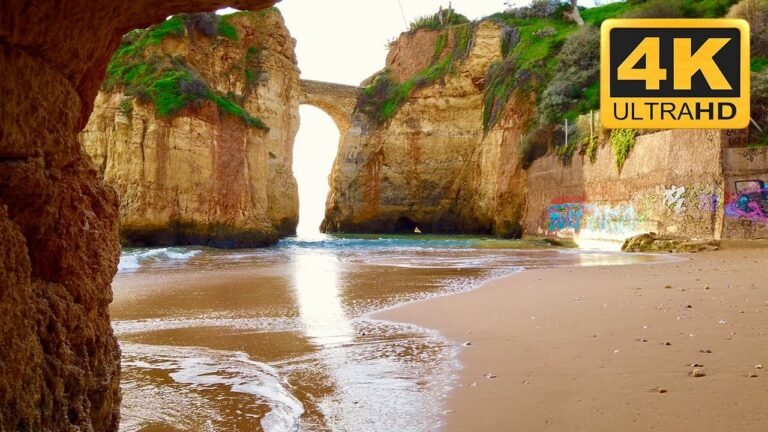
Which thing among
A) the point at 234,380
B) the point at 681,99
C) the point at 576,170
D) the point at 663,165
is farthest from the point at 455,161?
the point at 234,380

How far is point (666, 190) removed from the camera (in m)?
18.4

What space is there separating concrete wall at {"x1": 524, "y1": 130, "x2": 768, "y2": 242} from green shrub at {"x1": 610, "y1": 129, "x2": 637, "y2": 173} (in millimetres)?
282

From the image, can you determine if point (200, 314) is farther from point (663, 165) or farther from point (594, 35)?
point (594, 35)

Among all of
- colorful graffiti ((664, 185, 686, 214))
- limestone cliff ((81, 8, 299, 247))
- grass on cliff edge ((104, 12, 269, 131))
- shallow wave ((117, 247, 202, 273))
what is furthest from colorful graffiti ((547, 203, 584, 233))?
shallow wave ((117, 247, 202, 273))

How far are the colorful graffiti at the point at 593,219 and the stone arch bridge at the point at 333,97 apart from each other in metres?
21.6

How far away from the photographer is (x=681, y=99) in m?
7.17

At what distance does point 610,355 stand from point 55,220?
3.57 m

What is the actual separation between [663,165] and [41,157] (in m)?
19.2

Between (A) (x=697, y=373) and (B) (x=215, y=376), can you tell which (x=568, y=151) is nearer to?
(A) (x=697, y=373)

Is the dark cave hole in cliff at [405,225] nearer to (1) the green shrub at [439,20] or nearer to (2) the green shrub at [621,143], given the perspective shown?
(1) the green shrub at [439,20]

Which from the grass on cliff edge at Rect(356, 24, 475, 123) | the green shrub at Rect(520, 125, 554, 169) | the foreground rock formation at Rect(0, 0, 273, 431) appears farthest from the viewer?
the grass on cliff edge at Rect(356, 24, 475, 123)

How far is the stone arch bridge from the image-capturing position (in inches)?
1705

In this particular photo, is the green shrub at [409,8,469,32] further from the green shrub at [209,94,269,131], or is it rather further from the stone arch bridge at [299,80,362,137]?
the green shrub at [209,94,269,131]

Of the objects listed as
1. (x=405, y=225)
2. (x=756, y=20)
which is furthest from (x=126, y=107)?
(x=405, y=225)
